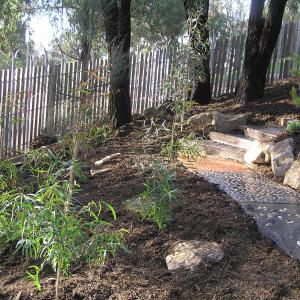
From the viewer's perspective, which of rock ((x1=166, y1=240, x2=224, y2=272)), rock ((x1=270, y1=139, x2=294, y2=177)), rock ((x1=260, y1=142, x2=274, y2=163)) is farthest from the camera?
rock ((x1=260, y1=142, x2=274, y2=163))

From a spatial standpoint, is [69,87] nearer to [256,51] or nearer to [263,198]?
[256,51]

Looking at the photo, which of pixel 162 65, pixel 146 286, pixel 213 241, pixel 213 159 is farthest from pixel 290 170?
pixel 162 65

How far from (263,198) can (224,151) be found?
2.34m

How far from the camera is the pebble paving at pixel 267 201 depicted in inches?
191

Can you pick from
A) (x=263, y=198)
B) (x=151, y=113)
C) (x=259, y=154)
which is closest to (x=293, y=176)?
(x=263, y=198)

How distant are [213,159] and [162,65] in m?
4.46

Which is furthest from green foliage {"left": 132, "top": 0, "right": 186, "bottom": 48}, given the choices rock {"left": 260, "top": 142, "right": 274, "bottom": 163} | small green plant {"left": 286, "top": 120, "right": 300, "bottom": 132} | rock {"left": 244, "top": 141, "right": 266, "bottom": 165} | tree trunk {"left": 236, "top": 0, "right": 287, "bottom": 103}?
rock {"left": 260, "top": 142, "right": 274, "bottom": 163}

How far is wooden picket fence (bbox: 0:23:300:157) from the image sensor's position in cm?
899

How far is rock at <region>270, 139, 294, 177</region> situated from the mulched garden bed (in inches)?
62.2

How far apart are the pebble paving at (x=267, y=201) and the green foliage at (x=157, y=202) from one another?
926mm

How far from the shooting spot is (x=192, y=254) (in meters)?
4.27

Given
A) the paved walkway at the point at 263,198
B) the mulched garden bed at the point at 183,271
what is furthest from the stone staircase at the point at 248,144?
the mulched garden bed at the point at 183,271

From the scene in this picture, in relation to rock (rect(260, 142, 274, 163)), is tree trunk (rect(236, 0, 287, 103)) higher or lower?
higher

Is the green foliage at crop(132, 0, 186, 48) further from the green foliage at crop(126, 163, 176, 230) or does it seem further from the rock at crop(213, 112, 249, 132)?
the green foliage at crop(126, 163, 176, 230)
